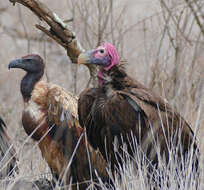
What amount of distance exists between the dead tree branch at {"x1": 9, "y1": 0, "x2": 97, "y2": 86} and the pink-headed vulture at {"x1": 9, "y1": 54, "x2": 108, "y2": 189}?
422mm

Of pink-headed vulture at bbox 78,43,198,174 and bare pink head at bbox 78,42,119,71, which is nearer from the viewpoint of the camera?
pink-headed vulture at bbox 78,43,198,174

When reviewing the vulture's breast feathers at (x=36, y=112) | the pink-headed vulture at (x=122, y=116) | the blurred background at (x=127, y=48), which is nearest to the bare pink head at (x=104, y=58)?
the pink-headed vulture at (x=122, y=116)

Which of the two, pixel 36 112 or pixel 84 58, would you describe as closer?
pixel 84 58

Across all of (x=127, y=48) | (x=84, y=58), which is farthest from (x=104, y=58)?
(x=127, y=48)

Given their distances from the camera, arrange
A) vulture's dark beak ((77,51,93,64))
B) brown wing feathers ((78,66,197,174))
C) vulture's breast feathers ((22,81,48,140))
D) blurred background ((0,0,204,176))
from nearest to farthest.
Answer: brown wing feathers ((78,66,197,174)), vulture's dark beak ((77,51,93,64)), vulture's breast feathers ((22,81,48,140)), blurred background ((0,0,204,176))

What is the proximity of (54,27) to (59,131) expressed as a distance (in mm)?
950

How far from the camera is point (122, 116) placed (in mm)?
3783

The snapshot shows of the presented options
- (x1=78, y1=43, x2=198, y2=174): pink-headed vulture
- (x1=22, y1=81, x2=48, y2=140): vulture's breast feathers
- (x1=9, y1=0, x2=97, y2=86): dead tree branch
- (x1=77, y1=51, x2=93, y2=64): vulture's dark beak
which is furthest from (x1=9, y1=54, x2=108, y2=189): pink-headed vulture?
(x1=77, y1=51, x2=93, y2=64): vulture's dark beak

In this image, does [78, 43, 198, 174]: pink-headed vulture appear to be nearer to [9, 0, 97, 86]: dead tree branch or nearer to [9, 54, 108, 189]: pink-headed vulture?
[9, 54, 108, 189]: pink-headed vulture

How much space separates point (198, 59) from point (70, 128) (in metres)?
1.88

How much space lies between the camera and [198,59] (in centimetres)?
575

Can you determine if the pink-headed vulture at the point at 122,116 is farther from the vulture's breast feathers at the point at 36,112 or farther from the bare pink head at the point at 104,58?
the vulture's breast feathers at the point at 36,112

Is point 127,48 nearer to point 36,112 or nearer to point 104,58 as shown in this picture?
point 36,112

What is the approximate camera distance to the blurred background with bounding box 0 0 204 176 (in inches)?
219
